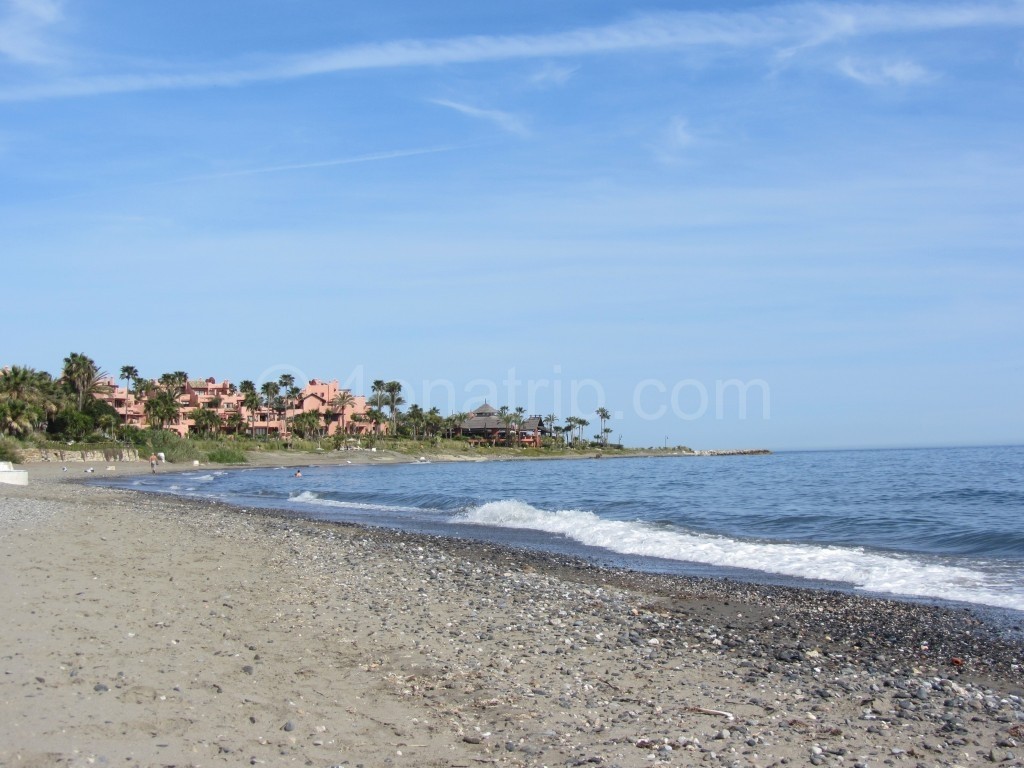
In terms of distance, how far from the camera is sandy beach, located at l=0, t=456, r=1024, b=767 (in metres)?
6.02

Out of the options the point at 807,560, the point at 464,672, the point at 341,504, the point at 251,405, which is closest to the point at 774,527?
the point at 807,560

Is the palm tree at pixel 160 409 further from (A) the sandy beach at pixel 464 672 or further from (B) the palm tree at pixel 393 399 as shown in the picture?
(A) the sandy beach at pixel 464 672

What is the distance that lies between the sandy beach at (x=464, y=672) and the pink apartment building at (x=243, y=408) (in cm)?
10105

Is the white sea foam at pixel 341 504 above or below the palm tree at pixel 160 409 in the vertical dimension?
below

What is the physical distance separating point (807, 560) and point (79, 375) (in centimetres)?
9313

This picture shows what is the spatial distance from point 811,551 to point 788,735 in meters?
14.0

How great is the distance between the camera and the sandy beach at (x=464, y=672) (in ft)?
19.7

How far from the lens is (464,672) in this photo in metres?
7.84

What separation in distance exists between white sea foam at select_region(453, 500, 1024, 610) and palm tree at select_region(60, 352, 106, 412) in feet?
266

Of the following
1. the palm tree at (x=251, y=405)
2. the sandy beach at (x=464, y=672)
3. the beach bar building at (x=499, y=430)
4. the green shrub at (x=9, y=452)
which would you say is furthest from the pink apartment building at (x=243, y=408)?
the sandy beach at (x=464, y=672)

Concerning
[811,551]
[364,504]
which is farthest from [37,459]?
[811,551]

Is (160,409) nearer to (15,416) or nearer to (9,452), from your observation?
(15,416)

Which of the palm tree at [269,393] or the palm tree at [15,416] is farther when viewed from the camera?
the palm tree at [269,393]

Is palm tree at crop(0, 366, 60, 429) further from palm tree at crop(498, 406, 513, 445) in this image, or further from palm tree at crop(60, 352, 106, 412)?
palm tree at crop(498, 406, 513, 445)
